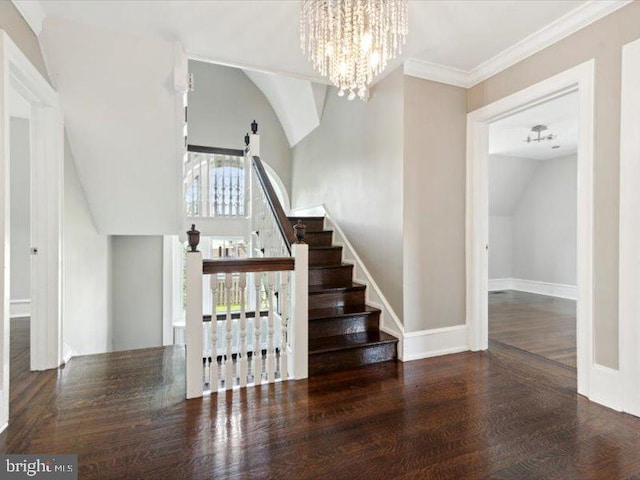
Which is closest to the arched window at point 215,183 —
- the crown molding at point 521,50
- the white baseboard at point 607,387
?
the crown molding at point 521,50

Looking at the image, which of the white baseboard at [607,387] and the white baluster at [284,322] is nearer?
the white baseboard at [607,387]

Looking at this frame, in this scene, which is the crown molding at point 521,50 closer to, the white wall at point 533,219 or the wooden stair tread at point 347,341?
the wooden stair tread at point 347,341

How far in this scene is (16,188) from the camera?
433 centimetres

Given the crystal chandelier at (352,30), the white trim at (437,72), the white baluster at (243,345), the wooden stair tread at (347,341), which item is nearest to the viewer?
the crystal chandelier at (352,30)

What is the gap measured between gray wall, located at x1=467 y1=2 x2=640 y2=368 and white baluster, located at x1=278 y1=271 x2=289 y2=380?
6.60 ft

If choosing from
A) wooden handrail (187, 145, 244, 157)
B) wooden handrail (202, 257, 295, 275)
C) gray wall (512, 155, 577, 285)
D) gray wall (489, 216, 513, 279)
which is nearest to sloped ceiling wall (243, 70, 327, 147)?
wooden handrail (187, 145, 244, 157)

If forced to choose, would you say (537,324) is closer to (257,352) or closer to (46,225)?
(257,352)

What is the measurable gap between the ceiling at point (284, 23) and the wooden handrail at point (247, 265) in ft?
5.37

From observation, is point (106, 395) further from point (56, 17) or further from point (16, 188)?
point (16, 188)

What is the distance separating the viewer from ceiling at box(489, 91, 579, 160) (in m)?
3.75

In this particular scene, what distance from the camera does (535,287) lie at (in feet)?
20.5

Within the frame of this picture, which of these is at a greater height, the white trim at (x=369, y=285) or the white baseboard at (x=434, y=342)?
the white trim at (x=369, y=285)

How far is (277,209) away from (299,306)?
36.8 inches

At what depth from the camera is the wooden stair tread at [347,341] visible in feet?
8.73
